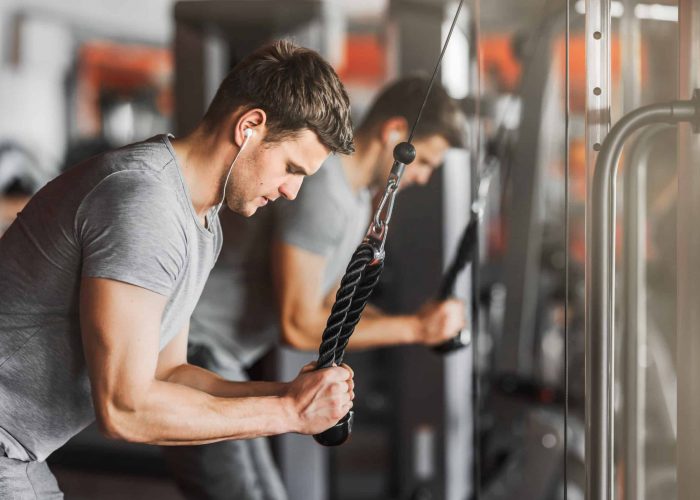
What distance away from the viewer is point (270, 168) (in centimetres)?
89

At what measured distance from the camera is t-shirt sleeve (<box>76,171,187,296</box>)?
2.62 feet

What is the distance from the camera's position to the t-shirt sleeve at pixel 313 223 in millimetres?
1096

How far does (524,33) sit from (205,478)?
3.76 feet

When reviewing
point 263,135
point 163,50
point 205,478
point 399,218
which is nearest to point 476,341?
point 399,218

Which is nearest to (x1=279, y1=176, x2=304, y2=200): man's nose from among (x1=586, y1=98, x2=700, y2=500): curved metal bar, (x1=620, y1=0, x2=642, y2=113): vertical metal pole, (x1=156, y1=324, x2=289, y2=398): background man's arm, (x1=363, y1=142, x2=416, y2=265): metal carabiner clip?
(x1=363, y1=142, x2=416, y2=265): metal carabiner clip

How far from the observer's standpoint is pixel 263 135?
87 centimetres

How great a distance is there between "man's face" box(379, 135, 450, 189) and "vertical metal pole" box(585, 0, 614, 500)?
0.28 m

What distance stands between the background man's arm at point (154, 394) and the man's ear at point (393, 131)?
0.39 m

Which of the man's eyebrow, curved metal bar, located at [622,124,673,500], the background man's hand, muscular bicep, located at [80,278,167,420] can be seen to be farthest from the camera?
the background man's hand

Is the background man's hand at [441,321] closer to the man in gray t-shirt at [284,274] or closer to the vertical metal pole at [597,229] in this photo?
the man in gray t-shirt at [284,274]

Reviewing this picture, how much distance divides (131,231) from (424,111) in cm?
57

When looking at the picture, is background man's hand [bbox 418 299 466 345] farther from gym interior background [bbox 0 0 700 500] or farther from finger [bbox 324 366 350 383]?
finger [bbox 324 366 350 383]

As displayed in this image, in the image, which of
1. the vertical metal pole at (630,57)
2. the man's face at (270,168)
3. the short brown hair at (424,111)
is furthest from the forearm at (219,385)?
the vertical metal pole at (630,57)

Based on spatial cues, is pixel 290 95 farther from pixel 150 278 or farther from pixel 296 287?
pixel 296 287
